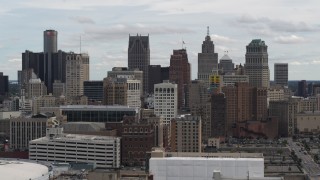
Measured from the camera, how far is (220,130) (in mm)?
167375

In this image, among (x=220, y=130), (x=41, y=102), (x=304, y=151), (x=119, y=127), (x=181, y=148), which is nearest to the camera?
(x=181, y=148)

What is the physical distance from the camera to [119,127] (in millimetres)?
126250

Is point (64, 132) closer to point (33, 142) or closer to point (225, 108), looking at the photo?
point (33, 142)

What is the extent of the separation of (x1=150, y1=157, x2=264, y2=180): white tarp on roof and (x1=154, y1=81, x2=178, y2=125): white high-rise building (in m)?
96.7

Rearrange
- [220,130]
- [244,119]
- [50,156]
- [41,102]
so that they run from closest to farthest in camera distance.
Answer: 1. [50,156]
2. [220,130]
3. [244,119]
4. [41,102]

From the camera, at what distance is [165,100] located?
6068 inches

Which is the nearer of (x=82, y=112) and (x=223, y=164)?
(x=223, y=164)

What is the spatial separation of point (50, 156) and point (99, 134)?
15.5 m

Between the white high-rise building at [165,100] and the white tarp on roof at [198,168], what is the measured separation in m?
96.7

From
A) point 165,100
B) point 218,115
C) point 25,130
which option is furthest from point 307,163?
point 25,130

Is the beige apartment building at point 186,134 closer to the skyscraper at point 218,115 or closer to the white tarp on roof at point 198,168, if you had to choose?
the skyscraper at point 218,115

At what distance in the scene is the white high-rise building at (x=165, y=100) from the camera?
15250cm

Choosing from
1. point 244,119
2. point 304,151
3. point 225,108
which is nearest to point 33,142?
point 304,151

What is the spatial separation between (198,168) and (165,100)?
101 meters
